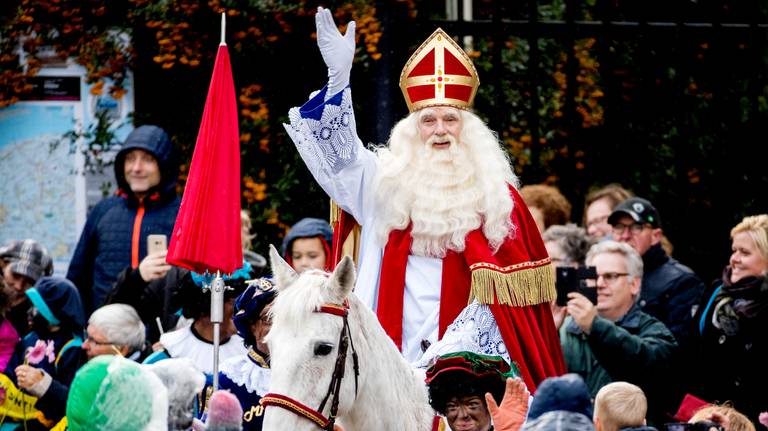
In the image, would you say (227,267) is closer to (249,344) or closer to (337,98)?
(249,344)

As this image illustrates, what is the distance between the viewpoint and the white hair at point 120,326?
855 centimetres

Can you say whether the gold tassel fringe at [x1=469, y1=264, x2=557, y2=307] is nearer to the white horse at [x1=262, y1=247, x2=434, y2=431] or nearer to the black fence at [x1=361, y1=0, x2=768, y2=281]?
the white horse at [x1=262, y1=247, x2=434, y2=431]

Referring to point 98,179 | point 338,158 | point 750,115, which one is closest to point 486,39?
point 750,115

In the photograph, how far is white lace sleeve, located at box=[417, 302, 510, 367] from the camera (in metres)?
6.69

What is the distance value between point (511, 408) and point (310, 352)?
81 cm

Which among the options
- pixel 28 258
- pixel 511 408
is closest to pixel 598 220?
pixel 28 258

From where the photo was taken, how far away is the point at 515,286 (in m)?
7.45

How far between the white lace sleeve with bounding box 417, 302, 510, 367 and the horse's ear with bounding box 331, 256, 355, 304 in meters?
0.83

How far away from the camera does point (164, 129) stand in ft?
36.6

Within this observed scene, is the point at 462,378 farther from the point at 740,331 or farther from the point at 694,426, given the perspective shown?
the point at 740,331

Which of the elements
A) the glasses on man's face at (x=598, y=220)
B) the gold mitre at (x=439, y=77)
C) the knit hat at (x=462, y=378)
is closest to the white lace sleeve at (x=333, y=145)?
the gold mitre at (x=439, y=77)

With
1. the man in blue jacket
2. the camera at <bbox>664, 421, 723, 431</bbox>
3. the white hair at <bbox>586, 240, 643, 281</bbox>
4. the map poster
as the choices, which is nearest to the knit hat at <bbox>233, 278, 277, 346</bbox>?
the camera at <bbox>664, 421, 723, 431</bbox>

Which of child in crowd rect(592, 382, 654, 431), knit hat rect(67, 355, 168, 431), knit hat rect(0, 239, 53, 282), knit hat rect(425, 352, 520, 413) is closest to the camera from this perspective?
knit hat rect(67, 355, 168, 431)

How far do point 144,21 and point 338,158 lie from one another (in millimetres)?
3889
